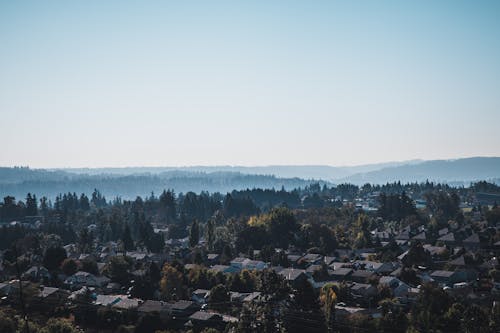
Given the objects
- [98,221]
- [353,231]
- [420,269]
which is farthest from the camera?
[98,221]

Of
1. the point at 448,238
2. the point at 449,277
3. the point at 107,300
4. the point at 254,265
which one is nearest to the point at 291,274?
the point at 254,265

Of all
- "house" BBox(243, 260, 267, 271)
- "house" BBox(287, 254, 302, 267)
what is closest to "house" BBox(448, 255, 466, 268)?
"house" BBox(287, 254, 302, 267)

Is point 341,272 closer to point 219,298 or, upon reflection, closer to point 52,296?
point 219,298

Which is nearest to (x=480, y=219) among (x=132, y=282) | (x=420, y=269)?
(x=420, y=269)

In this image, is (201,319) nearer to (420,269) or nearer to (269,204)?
(420,269)

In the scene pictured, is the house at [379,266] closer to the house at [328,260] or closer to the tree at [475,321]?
the house at [328,260]

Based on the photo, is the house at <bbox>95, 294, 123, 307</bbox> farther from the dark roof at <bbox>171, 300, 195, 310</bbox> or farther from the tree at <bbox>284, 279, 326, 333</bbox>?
the tree at <bbox>284, 279, 326, 333</bbox>

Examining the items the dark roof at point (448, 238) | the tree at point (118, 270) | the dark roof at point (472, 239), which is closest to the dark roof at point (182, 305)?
the tree at point (118, 270)

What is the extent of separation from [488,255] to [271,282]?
21.5 meters

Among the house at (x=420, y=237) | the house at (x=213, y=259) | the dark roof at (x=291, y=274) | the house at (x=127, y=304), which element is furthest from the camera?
the house at (x=420, y=237)

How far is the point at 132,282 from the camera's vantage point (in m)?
32.3

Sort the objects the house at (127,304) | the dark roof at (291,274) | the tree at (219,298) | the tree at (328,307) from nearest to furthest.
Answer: the tree at (328,307), the house at (127,304), the tree at (219,298), the dark roof at (291,274)

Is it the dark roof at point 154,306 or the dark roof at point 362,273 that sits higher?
the dark roof at point 362,273

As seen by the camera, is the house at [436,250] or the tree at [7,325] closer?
the tree at [7,325]
